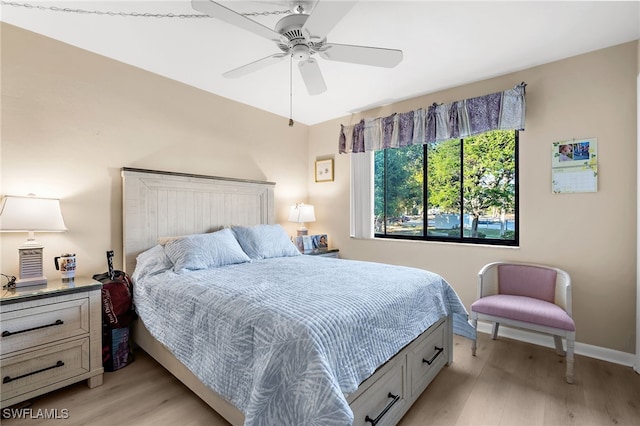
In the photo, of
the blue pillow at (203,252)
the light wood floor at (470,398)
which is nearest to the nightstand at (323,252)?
the blue pillow at (203,252)

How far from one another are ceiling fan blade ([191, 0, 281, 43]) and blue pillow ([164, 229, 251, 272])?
170 cm

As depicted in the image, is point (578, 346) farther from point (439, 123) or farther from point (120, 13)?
point (120, 13)

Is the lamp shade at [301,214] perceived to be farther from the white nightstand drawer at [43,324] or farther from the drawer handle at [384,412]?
the drawer handle at [384,412]

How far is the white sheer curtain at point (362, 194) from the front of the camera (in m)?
3.89

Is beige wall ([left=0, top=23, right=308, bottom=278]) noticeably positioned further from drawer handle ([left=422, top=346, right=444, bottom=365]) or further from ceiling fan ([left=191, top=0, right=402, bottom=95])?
drawer handle ([left=422, top=346, right=444, bottom=365])

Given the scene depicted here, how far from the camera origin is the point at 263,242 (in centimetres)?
308

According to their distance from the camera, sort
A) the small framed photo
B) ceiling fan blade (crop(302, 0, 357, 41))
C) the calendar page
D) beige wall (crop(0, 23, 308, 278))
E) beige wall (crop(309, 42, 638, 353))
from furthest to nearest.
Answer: the small framed photo < the calendar page < beige wall (crop(309, 42, 638, 353)) < beige wall (crop(0, 23, 308, 278)) < ceiling fan blade (crop(302, 0, 357, 41))

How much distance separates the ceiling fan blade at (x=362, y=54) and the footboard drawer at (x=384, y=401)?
183 cm

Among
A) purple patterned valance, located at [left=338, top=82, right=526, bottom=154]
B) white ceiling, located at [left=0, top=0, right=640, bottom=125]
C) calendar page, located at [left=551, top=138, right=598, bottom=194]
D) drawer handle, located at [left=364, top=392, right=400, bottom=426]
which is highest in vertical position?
white ceiling, located at [left=0, top=0, right=640, bottom=125]

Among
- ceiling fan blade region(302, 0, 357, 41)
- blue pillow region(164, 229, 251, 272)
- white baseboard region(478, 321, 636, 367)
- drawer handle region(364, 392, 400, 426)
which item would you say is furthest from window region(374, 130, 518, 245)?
ceiling fan blade region(302, 0, 357, 41)

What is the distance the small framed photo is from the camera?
424cm

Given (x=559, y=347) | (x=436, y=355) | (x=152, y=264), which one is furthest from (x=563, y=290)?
(x=152, y=264)

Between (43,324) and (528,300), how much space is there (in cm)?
352

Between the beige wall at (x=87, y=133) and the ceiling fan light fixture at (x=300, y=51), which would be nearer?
the ceiling fan light fixture at (x=300, y=51)
